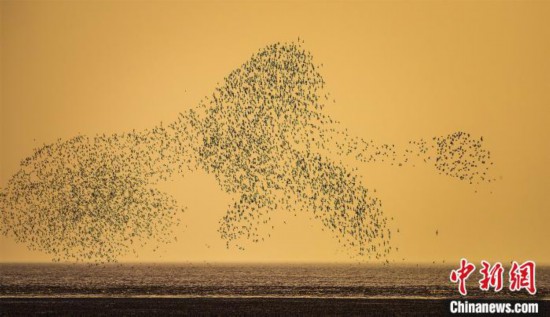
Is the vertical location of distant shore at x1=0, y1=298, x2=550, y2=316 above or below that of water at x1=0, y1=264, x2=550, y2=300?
below

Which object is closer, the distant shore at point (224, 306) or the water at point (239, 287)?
the distant shore at point (224, 306)

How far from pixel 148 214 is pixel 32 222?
25.4 ft

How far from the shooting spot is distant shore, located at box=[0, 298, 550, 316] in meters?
33.6

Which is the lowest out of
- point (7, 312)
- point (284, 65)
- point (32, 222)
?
point (7, 312)

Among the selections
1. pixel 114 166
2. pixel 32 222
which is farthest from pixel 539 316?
pixel 32 222

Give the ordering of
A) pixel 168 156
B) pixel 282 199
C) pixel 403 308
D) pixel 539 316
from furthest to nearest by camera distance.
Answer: pixel 282 199, pixel 168 156, pixel 403 308, pixel 539 316

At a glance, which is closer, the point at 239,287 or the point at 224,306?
the point at 224,306

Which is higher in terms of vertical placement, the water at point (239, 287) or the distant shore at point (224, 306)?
the water at point (239, 287)

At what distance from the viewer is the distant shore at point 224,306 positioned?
110 ft

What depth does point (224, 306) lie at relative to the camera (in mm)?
36875

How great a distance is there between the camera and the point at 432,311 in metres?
34.6

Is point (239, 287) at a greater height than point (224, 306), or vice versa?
point (239, 287)

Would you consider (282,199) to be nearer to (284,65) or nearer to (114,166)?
(114,166)

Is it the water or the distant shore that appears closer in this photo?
the distant shore
